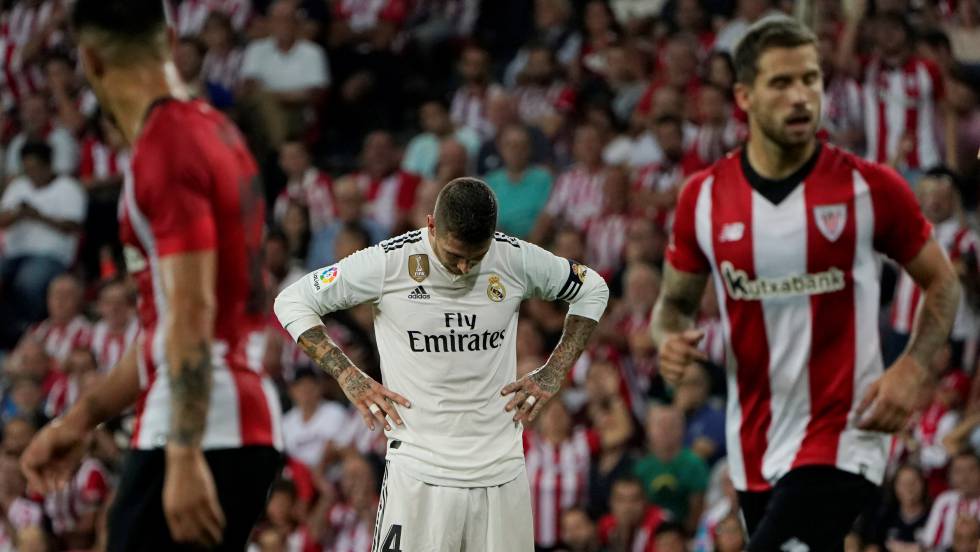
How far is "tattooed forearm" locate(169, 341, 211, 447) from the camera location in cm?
399

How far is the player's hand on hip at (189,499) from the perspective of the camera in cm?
390

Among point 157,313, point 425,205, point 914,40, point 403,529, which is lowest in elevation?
point 403,529

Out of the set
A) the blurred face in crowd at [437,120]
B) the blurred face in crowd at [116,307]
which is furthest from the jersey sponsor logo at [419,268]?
the blurred face in crowd at [437,120]

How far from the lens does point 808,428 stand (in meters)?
5.57

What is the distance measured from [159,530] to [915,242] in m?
2.78

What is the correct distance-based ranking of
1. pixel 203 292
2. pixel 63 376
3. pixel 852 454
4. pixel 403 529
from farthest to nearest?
pixel 63 376, pixel 403 529, pixel 852 454, pixel 203 292

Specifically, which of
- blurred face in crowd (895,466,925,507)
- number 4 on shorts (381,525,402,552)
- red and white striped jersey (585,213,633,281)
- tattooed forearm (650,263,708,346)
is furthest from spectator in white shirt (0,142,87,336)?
tattooed forearm (650,263,708,346)

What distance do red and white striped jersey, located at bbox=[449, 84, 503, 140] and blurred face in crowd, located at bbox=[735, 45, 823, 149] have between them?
9.19m

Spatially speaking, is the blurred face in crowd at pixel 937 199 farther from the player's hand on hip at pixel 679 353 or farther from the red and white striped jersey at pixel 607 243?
the player's hand on hip at pixel 679 353

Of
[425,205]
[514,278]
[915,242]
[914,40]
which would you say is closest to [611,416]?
[425,205]

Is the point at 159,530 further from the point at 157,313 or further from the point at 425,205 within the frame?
the point at 425,205

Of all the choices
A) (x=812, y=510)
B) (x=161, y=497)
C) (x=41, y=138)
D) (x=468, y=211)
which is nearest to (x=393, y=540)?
(x=468, y=211)

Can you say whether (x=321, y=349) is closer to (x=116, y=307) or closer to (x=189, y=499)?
(x=189, y=499)

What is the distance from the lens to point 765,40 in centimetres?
566
